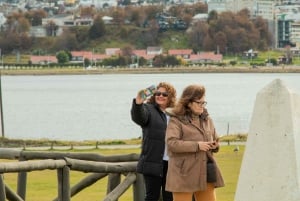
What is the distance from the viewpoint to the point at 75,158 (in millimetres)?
9062

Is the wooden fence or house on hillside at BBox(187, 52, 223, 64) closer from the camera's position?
the wooden fence

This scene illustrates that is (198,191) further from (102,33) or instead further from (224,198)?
(102,33)

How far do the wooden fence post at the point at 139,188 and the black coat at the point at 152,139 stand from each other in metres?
0.44

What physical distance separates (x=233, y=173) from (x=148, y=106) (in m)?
9.07

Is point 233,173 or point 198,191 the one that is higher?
point 198,191

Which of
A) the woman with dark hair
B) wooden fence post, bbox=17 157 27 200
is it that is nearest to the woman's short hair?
the woman with dark hair

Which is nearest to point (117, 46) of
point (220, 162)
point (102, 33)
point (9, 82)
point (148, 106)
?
point (102, 33)

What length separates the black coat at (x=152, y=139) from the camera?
8.31 meters

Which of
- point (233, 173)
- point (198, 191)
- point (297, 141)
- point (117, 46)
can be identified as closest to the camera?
point (297, 141)

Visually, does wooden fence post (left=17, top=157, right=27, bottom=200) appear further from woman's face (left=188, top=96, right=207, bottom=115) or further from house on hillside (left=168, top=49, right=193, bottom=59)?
house on hillside (left=168, top=49, right=193, bottom=59)

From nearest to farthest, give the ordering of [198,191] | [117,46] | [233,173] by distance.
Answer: [198,191]
[233,173]
[117,46]

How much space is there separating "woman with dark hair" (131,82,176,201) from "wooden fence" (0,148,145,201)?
26 cm

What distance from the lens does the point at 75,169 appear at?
8.26m

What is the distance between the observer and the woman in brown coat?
7.57 metres
